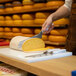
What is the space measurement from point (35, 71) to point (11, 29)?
9.30 ft

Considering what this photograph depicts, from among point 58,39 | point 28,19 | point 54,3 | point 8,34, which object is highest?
point 54,3

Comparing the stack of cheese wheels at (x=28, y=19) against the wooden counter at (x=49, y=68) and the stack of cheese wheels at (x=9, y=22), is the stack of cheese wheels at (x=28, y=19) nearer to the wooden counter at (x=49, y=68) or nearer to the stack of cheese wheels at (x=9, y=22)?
the stack of cheese wheels at (x=9, y=22)

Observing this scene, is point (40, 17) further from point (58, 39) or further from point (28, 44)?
point (28, 44)

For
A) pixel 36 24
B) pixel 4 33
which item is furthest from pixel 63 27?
pixel 4 33

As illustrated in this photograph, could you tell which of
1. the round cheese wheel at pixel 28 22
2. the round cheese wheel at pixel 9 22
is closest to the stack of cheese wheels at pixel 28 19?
the round cheese wheel at pixel 28 22

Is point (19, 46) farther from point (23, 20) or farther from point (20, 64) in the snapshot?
point (23, 20)

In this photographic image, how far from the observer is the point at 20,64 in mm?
1031

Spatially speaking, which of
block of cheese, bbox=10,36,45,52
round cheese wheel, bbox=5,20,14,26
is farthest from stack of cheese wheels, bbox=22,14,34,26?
block of cheese, bbox=10,36,45,52

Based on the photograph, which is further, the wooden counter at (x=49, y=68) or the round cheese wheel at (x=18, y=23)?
the round cheese wheel at (x=18, y=23)

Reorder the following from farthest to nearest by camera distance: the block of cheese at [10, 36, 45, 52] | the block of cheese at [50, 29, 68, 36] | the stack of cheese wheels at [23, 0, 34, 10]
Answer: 1. the stack of cheese wheels at [23, 0, 34, 10]
2. the block of cheese at [50, 29, 68, 36]
3. the block of cheese at [10, 36, 45, 52]

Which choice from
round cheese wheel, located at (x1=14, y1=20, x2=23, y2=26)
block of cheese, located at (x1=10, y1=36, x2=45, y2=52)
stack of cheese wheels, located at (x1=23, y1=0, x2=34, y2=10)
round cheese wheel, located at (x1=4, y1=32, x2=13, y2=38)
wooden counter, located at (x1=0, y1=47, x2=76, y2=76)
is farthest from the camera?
round cheese wheel, located at (x1=4, y1=32, x2=13, y2=38)

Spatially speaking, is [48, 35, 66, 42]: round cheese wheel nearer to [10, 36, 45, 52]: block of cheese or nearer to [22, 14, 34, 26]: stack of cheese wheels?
[22, 14, 34, 26]: stack of cheese wheels

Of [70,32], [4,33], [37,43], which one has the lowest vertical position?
[4,33]

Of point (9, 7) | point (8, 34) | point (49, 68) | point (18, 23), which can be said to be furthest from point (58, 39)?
point (49, 68)
